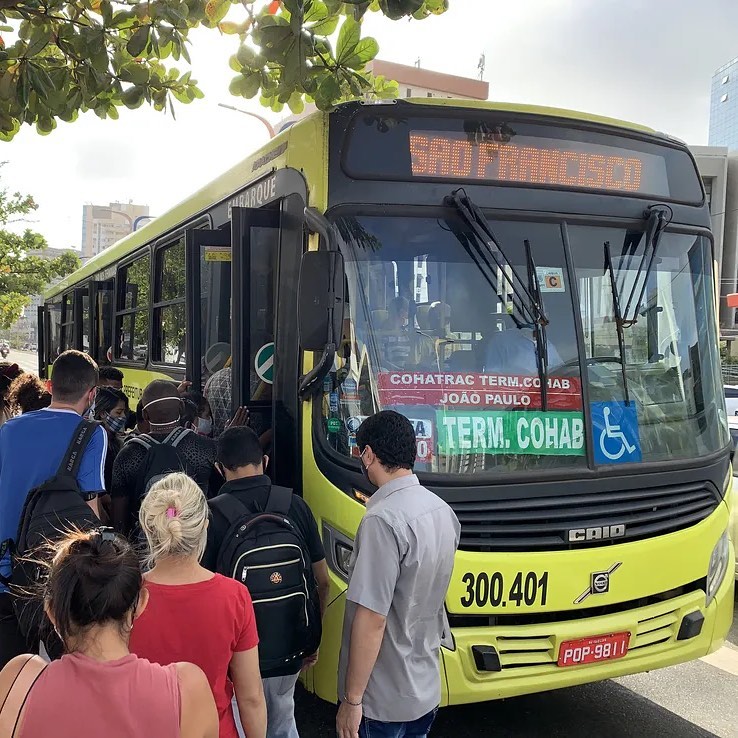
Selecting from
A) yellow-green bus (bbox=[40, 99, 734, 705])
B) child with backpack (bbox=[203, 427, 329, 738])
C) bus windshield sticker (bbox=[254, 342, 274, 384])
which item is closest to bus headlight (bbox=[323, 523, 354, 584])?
yellow-green bus (bbox=[40, 99, 734, 705])

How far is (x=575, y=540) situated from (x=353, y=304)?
5.02 ft

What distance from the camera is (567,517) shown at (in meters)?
3.51

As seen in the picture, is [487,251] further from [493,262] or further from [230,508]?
[230,508]

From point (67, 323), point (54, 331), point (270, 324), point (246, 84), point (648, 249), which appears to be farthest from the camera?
point (54, 331)

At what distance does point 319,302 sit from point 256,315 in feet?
2.75

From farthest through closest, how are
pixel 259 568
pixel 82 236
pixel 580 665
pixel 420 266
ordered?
pixel 82 236
pixel 420 266
pixel 580 665
pixel 259 568

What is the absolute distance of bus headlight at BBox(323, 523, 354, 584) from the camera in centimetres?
335

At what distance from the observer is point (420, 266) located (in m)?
3.65

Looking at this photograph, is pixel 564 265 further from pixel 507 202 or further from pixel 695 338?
pixel 695 338

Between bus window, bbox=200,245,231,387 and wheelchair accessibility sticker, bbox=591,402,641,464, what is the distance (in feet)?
8.09

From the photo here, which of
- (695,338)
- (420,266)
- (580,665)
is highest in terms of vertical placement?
(420,266)

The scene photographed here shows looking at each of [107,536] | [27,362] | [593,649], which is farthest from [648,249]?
[27,362]

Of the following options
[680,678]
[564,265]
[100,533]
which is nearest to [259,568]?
[100,533]

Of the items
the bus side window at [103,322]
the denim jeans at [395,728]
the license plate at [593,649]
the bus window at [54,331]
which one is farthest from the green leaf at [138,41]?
the bus window at [54,331]
